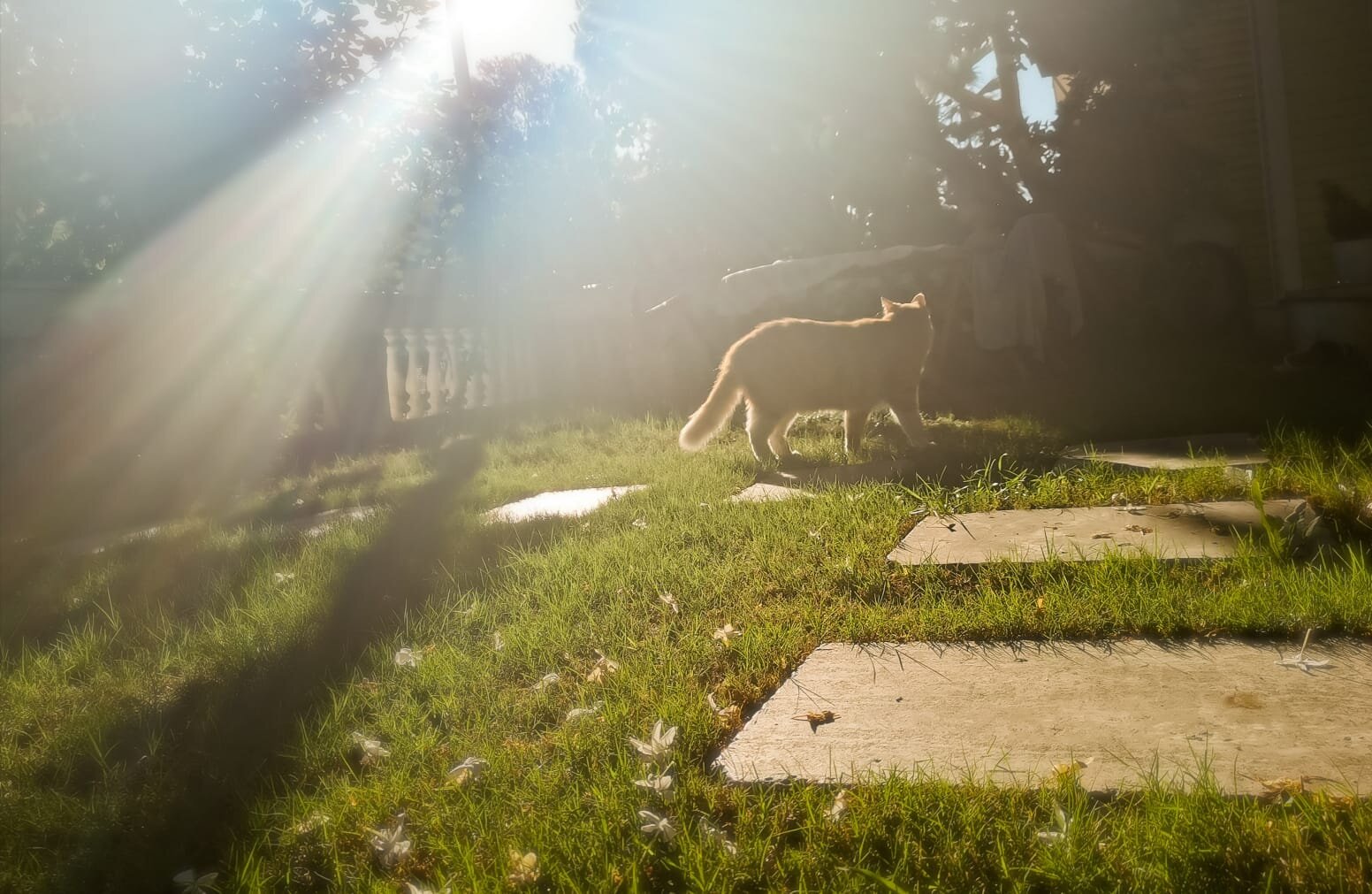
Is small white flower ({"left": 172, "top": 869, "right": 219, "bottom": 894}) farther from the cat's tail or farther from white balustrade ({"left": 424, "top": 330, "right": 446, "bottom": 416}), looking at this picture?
white balustrade ({"left": 424, "top": 330, "right": 446, "bottom": 416})

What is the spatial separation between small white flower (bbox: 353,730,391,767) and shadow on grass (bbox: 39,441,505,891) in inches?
5.5

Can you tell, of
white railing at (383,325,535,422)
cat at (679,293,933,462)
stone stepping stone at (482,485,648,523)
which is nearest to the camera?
stone stepping stone at (482,485,648,523)

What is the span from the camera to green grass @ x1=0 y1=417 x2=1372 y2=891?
1426 mm

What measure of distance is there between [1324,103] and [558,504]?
26.5ft

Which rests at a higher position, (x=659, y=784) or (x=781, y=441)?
(x=659, y=784)

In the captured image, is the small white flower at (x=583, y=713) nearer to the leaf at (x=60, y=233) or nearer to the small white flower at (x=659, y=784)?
the small white flower at (x=659, y=784)

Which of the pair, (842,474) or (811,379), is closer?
(842,474)

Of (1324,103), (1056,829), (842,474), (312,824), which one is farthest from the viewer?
(1324,103)

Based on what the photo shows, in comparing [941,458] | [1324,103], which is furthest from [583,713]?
[1324,103]

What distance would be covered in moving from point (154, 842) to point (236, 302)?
6.44 meters

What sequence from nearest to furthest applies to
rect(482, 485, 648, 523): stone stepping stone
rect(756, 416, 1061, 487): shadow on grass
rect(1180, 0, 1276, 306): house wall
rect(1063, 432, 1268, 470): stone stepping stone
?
rect(1063, 432, 1268, 470): stone stepping stone
rect(756, 416, 1061, 487): shadow on grass
rect(482, 485, 648, 523): stone stepping stone
rect(1180, 0, 1276, 306): house wall

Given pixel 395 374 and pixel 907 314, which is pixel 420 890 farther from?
pixel 395 374

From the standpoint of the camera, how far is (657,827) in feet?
5.09

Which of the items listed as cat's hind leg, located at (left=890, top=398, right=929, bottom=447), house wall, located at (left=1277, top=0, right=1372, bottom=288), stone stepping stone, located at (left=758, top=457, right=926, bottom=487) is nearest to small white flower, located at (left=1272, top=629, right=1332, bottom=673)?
stone stepping stone, located at (left=758, top=457, right=926, bottom=487)
